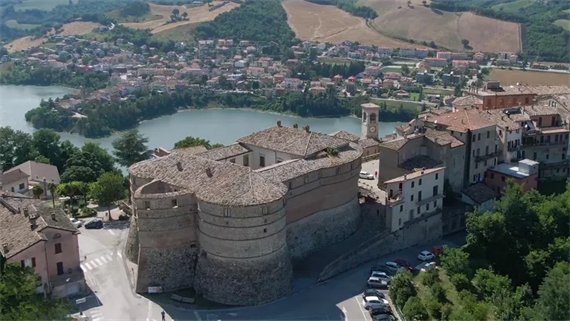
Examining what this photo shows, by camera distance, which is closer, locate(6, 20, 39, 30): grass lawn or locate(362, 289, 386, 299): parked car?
locate(362, 289, 386, 299): parked car

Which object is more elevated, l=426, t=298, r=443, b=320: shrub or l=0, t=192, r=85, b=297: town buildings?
l=0, t=192, r=85, b=297: town buildings

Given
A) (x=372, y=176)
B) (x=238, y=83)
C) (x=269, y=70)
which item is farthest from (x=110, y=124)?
(x=372, y=176)

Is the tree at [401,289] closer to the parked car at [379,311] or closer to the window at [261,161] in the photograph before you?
the parked car at [379,311]

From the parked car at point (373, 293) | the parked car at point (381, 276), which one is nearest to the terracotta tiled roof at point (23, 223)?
the parked car at point (373, 293)

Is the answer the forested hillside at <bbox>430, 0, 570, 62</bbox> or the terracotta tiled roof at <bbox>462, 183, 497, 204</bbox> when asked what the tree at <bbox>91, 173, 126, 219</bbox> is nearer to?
the terracotta tiled roof at <bbox>462, 183, 497, 204</bbox>

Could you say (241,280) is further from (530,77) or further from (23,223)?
(530,77)

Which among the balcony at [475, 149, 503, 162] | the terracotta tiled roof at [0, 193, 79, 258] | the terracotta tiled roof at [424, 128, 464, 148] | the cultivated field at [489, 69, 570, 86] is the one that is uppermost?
the terracotta tiled roof at [424, 128, 464, 148]

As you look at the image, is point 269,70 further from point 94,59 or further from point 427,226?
point 427,226

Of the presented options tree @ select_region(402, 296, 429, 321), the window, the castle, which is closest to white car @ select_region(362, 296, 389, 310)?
tree @ select_region(402, 296, 429, 321)

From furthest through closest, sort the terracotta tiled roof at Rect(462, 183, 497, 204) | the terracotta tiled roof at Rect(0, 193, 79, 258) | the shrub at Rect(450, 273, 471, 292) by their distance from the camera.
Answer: the terracotta tiled roof at Rect(462, 183, 497, 204) → the shrub at Rect(450, 273, 471, 292) → the terracotta tiled roof at Rect(0, 193, 79, 258)
